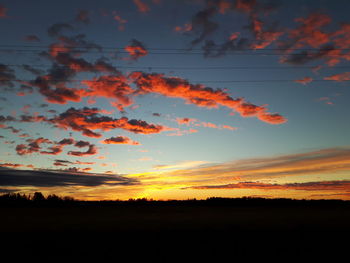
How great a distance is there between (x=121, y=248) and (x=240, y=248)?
8150mm

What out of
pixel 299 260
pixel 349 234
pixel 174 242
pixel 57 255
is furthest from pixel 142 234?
pixel 349 234

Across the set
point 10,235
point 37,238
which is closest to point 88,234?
point 37,238

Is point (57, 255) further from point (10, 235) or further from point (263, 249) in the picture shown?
point (263, 249)

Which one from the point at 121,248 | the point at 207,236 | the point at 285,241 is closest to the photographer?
the point at 121,248

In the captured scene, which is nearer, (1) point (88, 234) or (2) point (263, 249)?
(2) point (263, 249)

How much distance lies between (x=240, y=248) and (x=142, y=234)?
30.6 ft

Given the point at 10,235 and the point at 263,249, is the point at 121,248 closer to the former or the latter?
the point at 263,249

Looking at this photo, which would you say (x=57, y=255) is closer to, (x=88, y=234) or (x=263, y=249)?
(x=88, y=234)

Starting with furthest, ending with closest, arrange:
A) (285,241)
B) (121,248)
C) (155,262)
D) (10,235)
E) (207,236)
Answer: (10,235) → (207,236) → (285,241) → (121,248) → (155,262)

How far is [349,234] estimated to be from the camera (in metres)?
26.0

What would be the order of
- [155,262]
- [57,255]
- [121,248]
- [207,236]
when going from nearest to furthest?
[155,262] < [57,255] < [121,248] < [207,236]

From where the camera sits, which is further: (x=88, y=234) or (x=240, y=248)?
(x=88, y=234)

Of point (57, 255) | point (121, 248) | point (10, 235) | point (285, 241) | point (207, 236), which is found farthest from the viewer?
point (10, 235)

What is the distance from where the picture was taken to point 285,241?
917 inches
